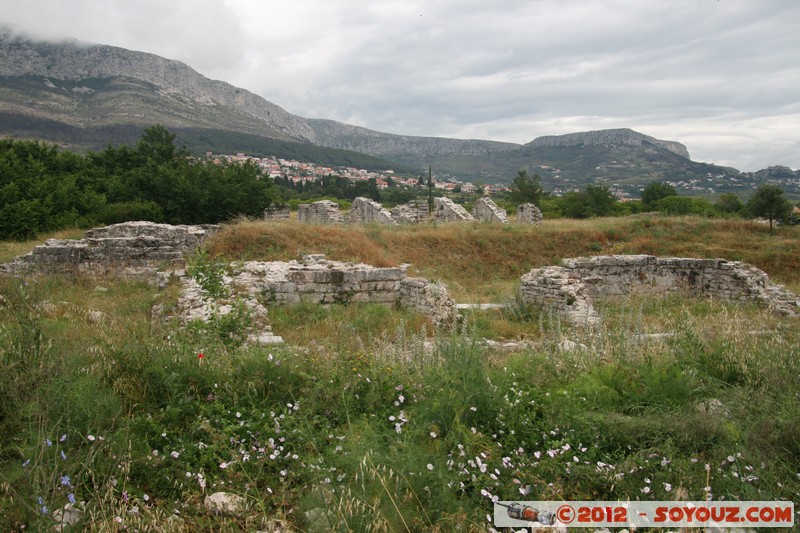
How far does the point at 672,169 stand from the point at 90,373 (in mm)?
150796

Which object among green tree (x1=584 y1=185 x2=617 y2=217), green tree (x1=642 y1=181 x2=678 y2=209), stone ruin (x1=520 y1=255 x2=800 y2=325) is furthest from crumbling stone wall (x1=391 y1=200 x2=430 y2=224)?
green tree (x1=642 y1=181 x2=678 y2=209)

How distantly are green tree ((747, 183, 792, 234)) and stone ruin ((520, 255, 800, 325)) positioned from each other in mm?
13428

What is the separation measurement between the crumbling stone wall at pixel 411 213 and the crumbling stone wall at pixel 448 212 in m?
0.72

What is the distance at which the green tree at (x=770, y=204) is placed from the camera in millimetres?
25359

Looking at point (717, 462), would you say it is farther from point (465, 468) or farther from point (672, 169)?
point (672, 169)

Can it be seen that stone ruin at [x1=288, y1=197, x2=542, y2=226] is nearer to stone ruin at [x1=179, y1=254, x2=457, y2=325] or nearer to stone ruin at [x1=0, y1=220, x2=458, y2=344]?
stone ruin at [x1=0, y1=220, x2=458, y2=344]

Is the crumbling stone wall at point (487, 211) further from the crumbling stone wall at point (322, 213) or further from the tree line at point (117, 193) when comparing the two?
the tree line at point (117, 193)

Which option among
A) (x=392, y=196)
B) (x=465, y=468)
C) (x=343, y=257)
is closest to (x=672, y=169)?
(x=392, y=196)

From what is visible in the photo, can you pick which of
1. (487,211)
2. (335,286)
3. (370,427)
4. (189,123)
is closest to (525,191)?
(487,211)

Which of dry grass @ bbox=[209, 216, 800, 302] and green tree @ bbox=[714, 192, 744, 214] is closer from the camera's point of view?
dry grass @ bbox=[209, 216, 800, 302]

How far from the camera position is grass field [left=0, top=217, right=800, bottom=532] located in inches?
114

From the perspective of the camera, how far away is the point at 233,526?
2.88m

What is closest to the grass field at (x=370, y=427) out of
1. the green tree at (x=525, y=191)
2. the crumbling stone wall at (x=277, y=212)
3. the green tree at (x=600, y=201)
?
the crumbling stone wall at (x=277, y=212)

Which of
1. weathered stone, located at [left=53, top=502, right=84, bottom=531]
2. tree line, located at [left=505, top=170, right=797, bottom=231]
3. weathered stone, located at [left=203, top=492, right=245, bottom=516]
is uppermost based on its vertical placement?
tree line, located at [left=505, top=170, right=797, bottom=231]
